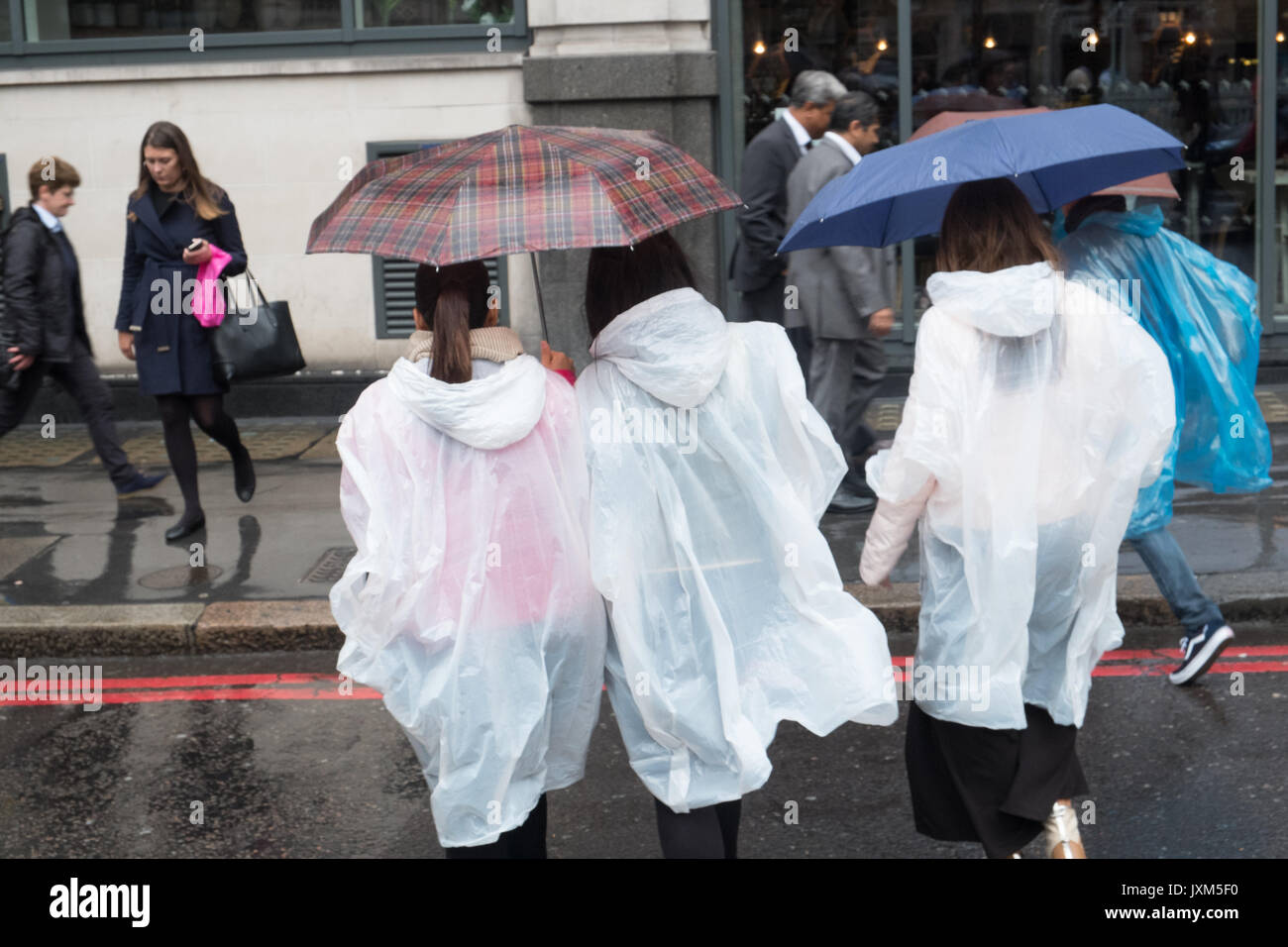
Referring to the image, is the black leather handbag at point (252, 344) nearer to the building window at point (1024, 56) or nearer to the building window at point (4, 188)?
the building window at point (4, 188)

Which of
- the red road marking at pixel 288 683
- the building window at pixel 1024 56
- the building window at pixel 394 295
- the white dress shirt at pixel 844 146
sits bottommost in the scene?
the red road marking at pixel 288 683

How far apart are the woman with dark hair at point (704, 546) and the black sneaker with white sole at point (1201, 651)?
7.47 ft

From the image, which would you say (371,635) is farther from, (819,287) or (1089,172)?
(819,287)

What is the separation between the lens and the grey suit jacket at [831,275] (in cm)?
731

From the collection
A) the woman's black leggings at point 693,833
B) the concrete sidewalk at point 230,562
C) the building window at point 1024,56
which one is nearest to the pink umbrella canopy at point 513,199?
the woman's black leggings at point 693,833

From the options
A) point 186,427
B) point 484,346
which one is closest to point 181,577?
point 186,427

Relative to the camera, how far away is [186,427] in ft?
24.7

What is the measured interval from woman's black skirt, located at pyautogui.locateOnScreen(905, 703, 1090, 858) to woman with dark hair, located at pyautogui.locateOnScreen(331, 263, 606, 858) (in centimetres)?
90

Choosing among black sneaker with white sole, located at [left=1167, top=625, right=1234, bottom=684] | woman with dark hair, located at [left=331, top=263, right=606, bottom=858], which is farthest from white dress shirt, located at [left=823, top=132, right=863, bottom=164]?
woman with dark hair, located at [left=331, top=263, right=606, bottom=858]

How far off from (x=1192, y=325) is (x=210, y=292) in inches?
172

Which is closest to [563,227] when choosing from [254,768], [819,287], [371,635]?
[371,635]

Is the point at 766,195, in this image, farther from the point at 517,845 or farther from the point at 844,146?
the point at 517,845

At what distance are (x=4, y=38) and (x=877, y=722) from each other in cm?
929
